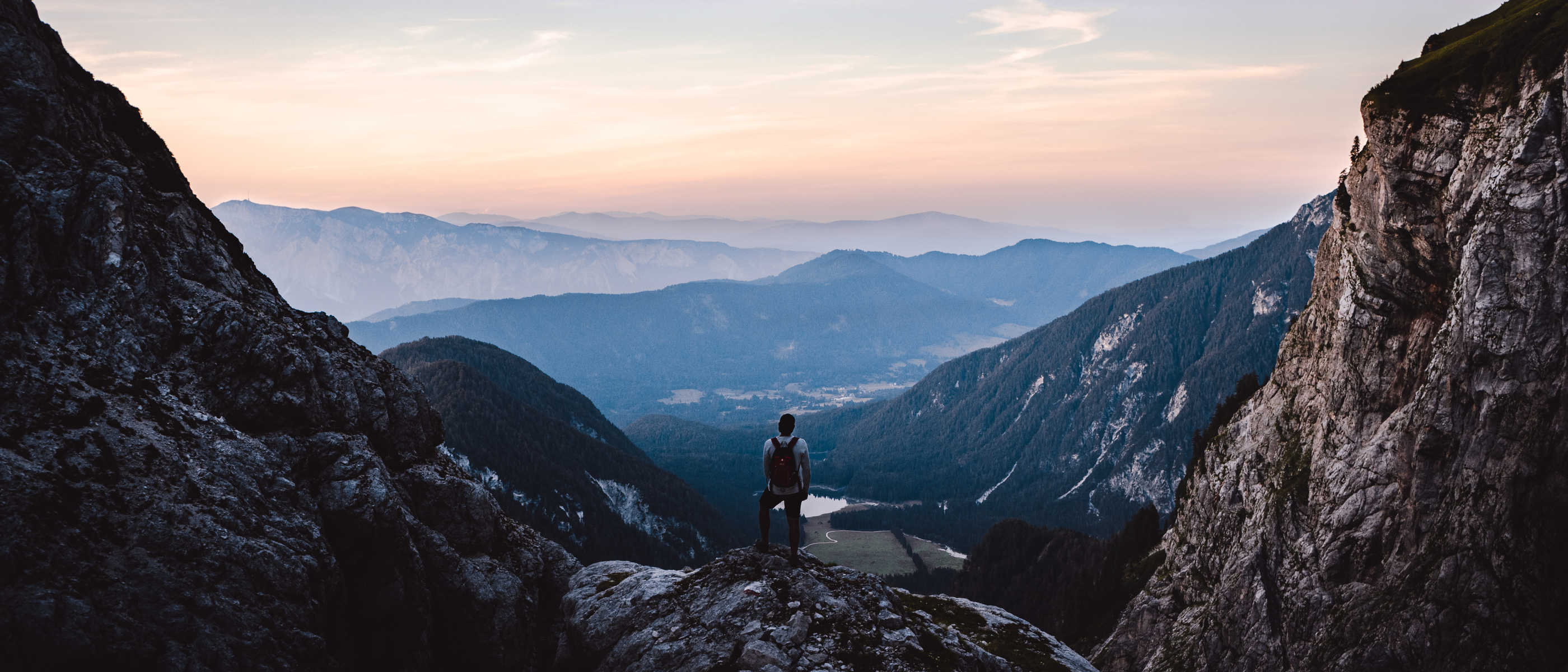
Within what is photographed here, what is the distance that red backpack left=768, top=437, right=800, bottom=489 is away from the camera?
2659 centimetres

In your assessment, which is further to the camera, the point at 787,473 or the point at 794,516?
the point at 794,516

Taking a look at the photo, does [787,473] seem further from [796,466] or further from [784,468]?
[796,466]

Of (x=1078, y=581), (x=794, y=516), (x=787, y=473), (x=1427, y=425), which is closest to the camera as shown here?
(x=787, y=473)

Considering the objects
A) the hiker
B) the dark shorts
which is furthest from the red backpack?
the dark shorts

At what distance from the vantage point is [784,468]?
2667 cm

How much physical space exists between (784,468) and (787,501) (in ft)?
3.40

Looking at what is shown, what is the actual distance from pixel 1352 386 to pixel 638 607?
60847 millimetres

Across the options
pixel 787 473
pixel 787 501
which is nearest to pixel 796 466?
pixel 787 473

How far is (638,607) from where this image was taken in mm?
29266

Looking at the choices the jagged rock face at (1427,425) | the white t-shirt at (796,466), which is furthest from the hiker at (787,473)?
the jagged rock face at (1427,425)

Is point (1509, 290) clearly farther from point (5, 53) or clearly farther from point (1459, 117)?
point (5, 53)

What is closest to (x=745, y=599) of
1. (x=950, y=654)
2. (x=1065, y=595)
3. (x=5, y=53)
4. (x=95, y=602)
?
(x=950, y=654)

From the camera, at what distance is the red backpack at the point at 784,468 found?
1047 inches

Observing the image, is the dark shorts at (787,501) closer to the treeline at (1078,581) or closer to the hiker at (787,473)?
the hiker at (787,473)
